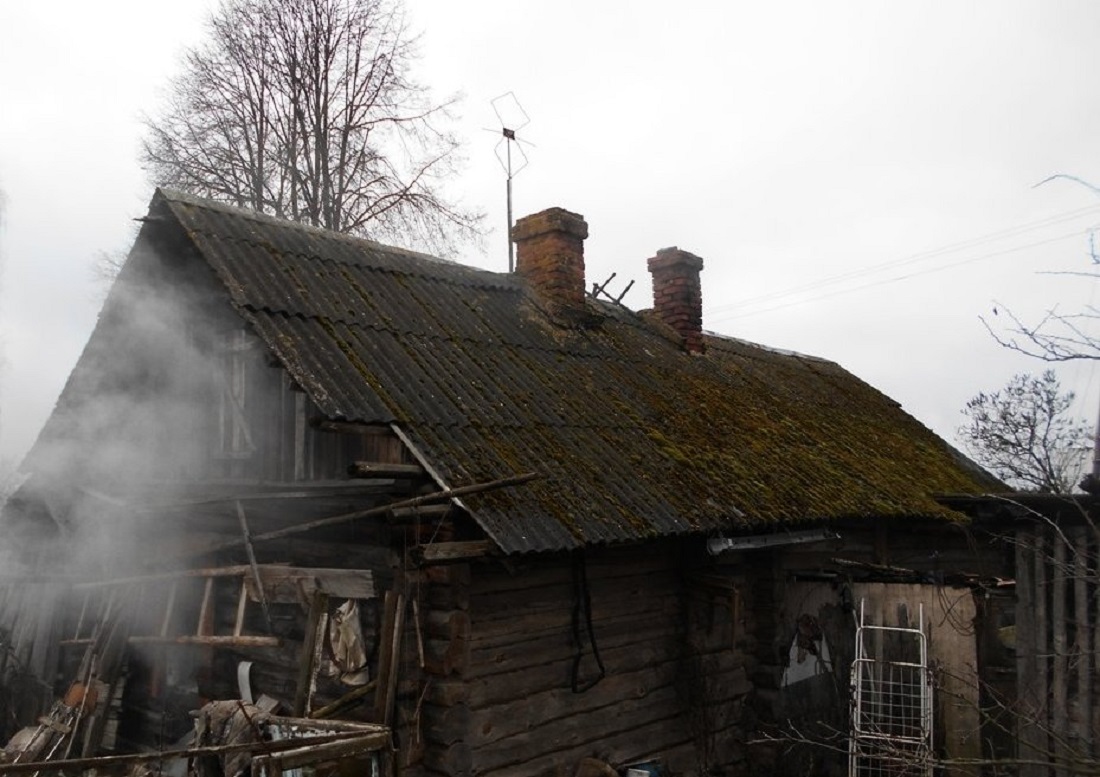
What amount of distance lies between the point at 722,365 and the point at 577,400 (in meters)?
5.15

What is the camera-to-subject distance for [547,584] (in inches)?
291

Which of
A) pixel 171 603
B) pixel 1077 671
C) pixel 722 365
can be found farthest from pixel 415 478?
pixel 722 365

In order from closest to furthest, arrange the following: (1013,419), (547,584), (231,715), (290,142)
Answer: (231,715) < (547,584) < (290,142) < (1013,419)

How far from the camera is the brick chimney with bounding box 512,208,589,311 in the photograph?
11609 mm

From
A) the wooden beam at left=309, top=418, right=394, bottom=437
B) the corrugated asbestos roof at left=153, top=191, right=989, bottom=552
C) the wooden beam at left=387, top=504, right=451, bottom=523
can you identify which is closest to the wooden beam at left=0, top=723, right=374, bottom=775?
the wooden beam at left=387, top=504, right=451, bottom=523

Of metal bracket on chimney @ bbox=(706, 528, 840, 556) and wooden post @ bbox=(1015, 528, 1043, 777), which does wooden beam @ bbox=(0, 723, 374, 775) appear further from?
wooden post @ bbox=(1015, 528, 1043, 777)

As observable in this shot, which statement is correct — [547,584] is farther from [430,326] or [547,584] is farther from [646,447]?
[430,326]

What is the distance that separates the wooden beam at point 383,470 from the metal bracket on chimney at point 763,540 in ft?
9.65

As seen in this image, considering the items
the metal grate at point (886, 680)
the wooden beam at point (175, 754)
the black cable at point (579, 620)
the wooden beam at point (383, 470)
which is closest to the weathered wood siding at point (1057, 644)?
the metal grate at point (886, 680)

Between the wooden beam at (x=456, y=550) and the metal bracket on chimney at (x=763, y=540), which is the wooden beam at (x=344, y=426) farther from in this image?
the metal bracket on chimney at (x=763, y=540)

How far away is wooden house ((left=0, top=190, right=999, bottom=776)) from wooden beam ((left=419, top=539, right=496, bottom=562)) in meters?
0.03

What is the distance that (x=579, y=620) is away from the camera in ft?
25.1

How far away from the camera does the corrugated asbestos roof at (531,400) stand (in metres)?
7.04

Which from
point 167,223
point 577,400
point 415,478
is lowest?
point 415,478
